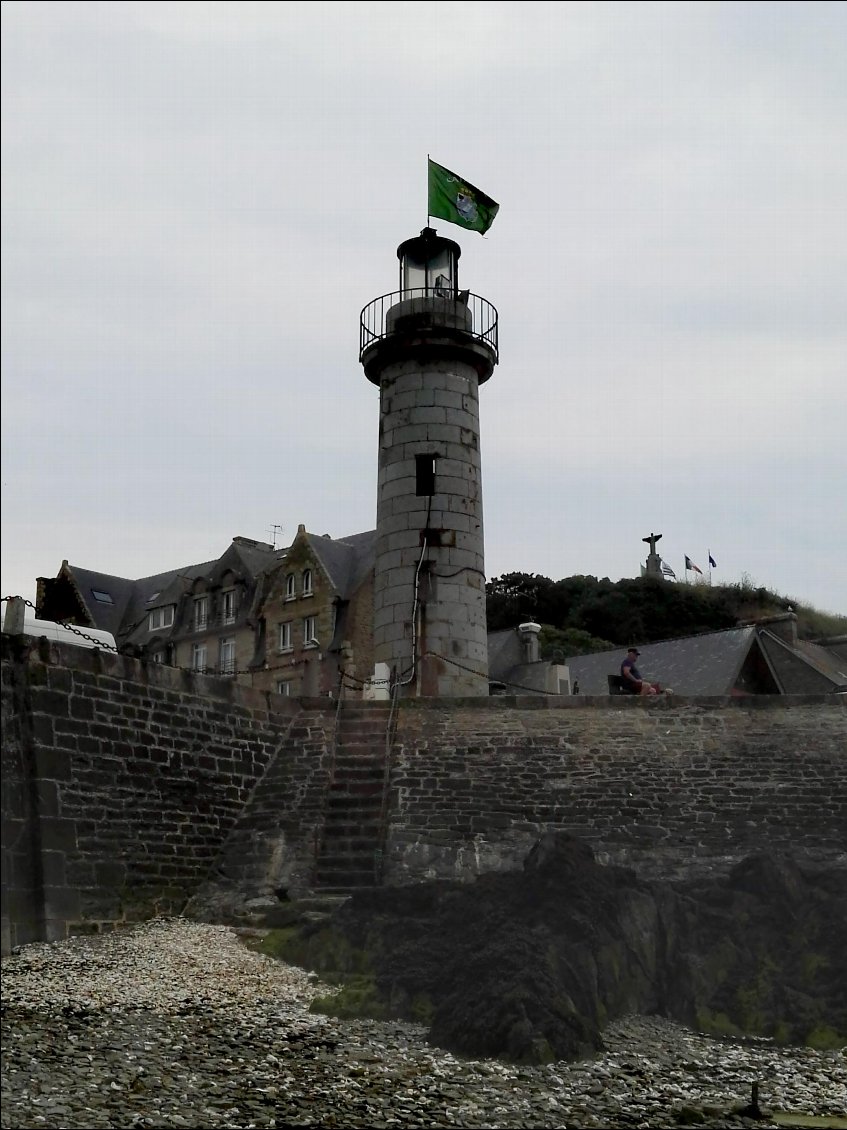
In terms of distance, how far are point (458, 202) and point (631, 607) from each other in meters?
34.9

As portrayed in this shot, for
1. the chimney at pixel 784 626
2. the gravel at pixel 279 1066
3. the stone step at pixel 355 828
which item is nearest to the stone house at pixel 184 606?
the chimney at pixel 784 626

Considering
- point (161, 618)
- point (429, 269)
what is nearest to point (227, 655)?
point (161, 618)

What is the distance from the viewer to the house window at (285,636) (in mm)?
37344

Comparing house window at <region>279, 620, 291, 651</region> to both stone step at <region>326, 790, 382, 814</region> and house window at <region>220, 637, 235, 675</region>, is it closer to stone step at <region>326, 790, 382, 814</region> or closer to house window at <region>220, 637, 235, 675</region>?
house window at <region>220, 637, 235, 675</region>

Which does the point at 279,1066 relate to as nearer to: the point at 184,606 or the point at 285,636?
the point at 285,636

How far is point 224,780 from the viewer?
16969mm

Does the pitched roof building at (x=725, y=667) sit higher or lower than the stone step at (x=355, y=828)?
higher

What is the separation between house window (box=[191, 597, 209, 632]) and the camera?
40.8 metres

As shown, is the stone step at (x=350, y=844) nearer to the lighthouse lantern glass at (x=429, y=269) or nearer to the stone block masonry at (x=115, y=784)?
the stone block masonry at (x=115, y=784)

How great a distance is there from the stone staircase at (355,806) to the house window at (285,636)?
61.6 feet

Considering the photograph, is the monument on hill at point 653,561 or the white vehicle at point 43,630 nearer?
the white vehicle at point 43,630

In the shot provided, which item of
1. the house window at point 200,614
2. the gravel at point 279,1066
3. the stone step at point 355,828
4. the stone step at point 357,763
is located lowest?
the gravel at point 279,1066

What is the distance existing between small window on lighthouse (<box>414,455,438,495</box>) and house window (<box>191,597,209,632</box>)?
19664mm

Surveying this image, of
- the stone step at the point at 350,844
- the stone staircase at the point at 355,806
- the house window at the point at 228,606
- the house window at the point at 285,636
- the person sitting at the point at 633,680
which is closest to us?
the stone staircase at the point at 355,806
